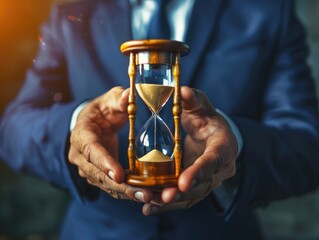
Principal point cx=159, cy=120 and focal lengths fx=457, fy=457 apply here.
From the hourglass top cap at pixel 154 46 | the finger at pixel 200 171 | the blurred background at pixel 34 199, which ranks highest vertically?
the hourglass top cap at pixel 154 46

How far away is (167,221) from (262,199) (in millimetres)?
162

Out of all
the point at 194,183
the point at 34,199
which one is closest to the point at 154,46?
the point at 194,183

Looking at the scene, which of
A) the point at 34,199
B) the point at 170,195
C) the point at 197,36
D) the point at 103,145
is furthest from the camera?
the point at 34,199

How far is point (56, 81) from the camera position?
0.88 m

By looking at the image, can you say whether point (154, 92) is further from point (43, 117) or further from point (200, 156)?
point (43, 117)

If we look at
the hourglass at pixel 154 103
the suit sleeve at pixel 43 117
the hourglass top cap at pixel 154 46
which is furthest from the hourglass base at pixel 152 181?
the suit sleeve at pixel 43 117

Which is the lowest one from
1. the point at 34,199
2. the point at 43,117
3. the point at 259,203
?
the point at 34,199

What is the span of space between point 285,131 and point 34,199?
4.54 ft

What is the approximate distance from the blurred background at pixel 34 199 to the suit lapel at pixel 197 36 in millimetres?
1107

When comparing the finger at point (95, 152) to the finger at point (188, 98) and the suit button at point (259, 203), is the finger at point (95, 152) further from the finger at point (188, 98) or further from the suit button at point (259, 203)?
the suit button at point (259, 203)

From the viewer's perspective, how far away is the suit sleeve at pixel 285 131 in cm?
73

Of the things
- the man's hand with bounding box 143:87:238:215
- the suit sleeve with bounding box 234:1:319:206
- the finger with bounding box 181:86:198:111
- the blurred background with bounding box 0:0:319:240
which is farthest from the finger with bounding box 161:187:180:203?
the blurred background with bounding box 0:0:319:240

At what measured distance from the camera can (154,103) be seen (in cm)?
56

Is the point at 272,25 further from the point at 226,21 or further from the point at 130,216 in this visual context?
the point at 130,216
